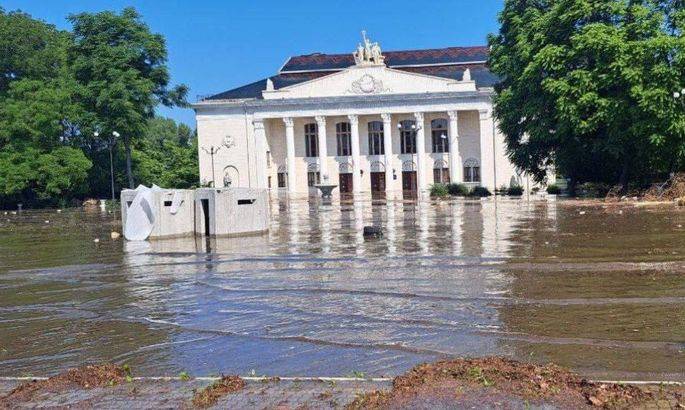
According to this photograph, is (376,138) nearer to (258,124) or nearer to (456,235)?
(258,124)

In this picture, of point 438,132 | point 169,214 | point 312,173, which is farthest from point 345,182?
point 169,214

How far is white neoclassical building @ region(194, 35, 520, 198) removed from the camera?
7775 cm

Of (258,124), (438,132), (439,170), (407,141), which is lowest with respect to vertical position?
(439,170)

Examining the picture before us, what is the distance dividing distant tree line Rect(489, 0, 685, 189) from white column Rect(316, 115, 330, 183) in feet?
131

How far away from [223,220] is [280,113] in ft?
200

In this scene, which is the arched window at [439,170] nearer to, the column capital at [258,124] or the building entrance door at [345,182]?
the building entrance door at [345,182]

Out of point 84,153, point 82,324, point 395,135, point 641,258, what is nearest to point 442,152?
point 395,135

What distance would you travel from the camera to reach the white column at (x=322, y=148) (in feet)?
264

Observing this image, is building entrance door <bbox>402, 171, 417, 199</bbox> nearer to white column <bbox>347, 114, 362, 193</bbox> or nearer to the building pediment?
white column <bbox>347, 114, 362, 193</bbox>

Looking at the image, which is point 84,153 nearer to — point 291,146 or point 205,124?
point 205,124

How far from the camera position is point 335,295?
9.79 metres

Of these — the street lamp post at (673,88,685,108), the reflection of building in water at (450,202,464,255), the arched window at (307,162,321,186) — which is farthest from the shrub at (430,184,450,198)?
the arched window at (307,162,321,186)

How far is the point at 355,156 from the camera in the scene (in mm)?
80625

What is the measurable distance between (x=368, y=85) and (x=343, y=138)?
7843 millimetres
